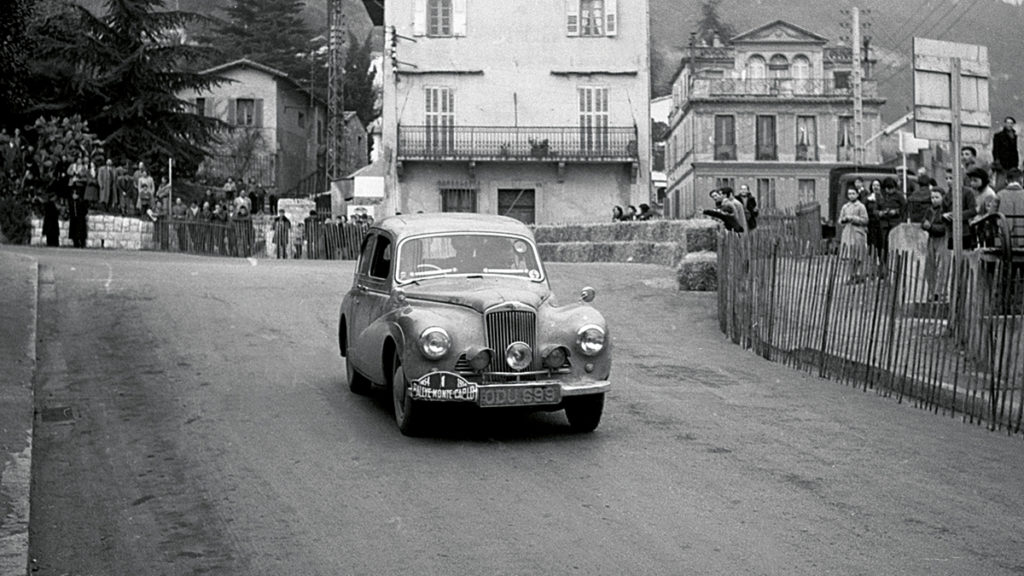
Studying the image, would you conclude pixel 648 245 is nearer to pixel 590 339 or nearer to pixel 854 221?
pixel 854 221

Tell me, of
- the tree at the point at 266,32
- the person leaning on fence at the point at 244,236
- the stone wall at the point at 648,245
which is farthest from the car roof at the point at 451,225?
the tree at the point at 266,32

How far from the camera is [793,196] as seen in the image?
251ft

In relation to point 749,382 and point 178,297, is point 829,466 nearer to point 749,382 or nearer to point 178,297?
point 749,382

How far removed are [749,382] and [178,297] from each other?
949 centimetres

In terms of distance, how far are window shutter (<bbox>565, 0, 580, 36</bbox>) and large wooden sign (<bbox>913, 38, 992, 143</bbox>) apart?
37.1 meters

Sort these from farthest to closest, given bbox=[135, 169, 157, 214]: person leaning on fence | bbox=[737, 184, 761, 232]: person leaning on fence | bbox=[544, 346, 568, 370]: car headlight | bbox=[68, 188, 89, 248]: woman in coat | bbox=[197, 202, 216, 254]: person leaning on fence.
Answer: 1. bbox=[135, 169, 157, 214]: person leaning on fence
2. bbox=[197, 202, 216, 254]: person leaning on fence
3. bbox=[68, 188, 89, 248]: woman in coat
4. bbox=[737, 184, 761, 232]: person leaning on fence
5. bbox=[544, 346, 568, 370]: car headlight

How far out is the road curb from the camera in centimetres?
752

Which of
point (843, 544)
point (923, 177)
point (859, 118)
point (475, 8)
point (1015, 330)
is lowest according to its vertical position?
point (843, 544)

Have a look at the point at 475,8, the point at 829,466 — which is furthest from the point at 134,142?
the point at 829,466

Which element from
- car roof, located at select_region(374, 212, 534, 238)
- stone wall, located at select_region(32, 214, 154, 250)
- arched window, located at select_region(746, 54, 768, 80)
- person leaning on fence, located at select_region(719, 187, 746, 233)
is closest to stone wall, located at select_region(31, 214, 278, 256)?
stone wall, located at select_region(32, 214, 154, 250)

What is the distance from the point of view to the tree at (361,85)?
100 meters

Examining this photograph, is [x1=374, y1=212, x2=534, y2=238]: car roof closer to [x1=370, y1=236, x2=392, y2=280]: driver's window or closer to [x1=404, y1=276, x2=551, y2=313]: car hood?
[x1=370, y1=236, x2=392, y2=280]: driver's window

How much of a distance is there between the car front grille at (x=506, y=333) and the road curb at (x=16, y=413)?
3.66 m

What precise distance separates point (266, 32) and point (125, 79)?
51.3 meters
